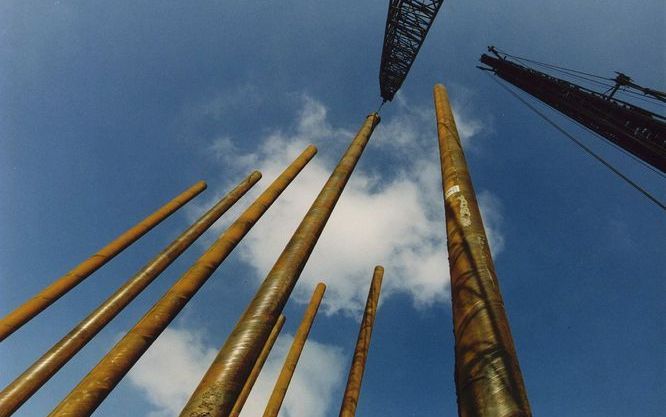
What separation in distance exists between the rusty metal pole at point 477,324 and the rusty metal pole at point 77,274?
9.11m

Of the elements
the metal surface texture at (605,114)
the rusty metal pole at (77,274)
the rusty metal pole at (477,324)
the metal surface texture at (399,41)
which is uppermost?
the metal surface texture at (399,41)

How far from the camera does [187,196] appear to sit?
40.2 ft

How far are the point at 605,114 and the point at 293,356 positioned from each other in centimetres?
1125

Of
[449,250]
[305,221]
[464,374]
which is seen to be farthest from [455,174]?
[305,221]

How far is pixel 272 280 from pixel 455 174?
9.75 ft

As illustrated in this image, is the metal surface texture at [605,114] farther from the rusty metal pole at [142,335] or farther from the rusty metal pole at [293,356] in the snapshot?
the rusty metal pole at [293,356]

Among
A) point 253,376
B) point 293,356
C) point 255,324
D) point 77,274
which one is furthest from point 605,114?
point 77,274

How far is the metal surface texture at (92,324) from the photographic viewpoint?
652cm

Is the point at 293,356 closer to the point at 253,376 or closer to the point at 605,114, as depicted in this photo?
the point at 253,376

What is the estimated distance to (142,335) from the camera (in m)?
6.00

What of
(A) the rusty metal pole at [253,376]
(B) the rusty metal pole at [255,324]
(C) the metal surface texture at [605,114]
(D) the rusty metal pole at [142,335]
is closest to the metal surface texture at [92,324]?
(D) the rusty metal pole at [142,335]

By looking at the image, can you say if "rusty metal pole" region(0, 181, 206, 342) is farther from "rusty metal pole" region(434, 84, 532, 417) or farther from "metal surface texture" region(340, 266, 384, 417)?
"rusty metal pole" region(434, 84, 532, 417)

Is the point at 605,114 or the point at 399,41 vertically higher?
the point at 399,41

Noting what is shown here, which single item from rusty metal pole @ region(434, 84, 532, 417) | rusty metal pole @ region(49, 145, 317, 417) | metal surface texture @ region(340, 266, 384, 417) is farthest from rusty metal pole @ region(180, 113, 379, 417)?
metal surface texture @ region(340, 266, 384, 417)
